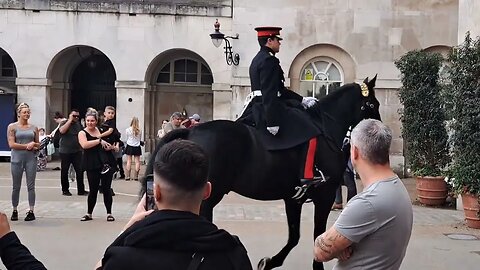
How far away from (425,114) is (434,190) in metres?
1.65

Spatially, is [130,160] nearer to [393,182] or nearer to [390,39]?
[390,39]

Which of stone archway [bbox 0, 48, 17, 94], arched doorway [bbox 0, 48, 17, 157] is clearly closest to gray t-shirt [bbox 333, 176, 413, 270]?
arched doorway [bbox 0, 48, 17, 157]

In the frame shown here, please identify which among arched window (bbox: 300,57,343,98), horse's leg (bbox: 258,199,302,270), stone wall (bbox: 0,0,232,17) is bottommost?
horse's leg (bbox: 258,199,302,270)

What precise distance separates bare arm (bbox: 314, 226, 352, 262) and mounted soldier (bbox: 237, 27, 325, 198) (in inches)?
113

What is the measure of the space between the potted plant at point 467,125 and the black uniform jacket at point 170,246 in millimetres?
8544

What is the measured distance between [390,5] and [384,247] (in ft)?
56.4

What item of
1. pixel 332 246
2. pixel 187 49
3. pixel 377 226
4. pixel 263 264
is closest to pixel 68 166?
pixel 263 264

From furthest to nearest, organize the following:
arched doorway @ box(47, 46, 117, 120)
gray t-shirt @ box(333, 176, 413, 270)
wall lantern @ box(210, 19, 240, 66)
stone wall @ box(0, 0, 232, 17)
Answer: arched doorway @ box(47, 46, 117, 120) → stone wall @ box(0, 0, 232, 17) → wall lantern @ box(210, 19, 240, 66) → gray t-shirt @ box(333, 176, 413, 270)

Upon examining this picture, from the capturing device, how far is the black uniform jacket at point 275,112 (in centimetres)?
615

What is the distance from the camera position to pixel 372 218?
123 inches

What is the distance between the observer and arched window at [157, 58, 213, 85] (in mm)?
22766

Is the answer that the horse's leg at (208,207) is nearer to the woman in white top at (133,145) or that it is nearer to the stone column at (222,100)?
the woman in white top at (133,145)

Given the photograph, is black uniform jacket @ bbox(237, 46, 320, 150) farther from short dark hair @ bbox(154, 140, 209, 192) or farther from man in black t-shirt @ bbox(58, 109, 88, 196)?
man in black t-shirt @ bbox(58, 109, 88, 196)

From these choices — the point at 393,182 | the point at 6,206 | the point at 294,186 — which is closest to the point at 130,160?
the point at 6,206
